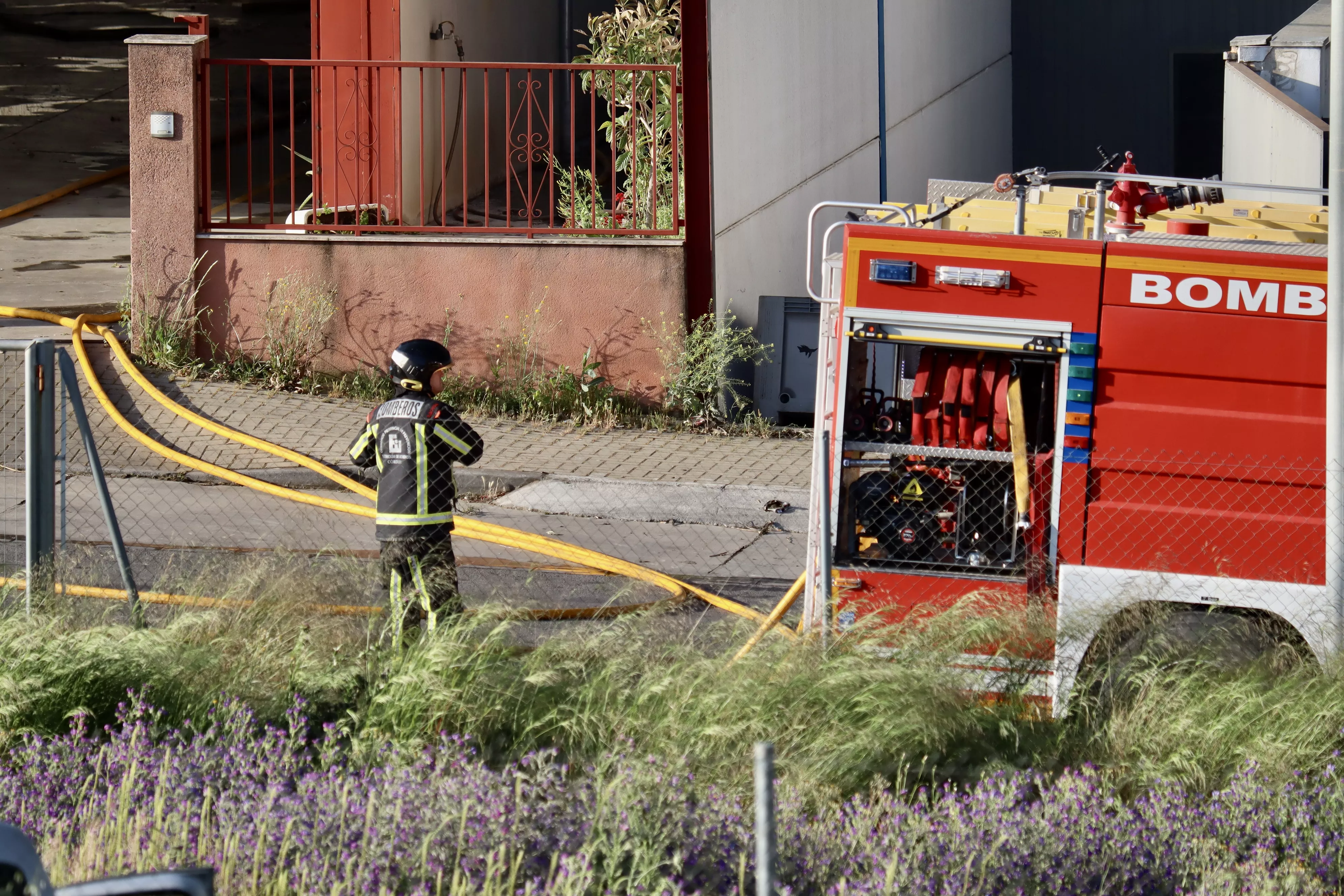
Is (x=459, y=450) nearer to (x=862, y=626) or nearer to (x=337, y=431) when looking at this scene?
(x=862, y=626)

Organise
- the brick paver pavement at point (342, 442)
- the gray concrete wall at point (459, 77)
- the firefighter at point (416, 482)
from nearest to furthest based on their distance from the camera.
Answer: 1. the firefighter at point (416, 482)
2. the brick paver pavement at point (342, 442)
3. the gray concrete wall at point (459, 77)

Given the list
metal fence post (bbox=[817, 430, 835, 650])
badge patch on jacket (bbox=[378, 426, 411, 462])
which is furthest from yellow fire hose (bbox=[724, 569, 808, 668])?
badge patch on jacket (bbox=[378, 426, 411, 462])

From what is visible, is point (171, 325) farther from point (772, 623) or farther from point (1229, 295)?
point (1229, 295)

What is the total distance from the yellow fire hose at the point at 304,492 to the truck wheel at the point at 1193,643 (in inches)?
48.5

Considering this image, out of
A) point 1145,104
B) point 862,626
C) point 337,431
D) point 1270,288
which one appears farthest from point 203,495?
point 1145,104

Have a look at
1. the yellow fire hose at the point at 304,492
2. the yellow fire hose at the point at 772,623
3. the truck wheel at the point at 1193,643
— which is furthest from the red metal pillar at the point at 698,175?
the truck wheel at the point at 1193,643

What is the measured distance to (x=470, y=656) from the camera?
17.1 ft

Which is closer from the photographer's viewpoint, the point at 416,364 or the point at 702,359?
the point at 416,364

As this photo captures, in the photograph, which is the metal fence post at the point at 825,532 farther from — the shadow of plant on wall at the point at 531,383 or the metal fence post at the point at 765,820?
the shadow of plant on wall at the point at 531,383

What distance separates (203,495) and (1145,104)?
1193 centimetres

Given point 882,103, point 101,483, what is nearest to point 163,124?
point 882,103

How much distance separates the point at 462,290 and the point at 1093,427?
22.4ft

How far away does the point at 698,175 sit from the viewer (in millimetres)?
11508

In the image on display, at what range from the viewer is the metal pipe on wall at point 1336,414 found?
5.36 m
